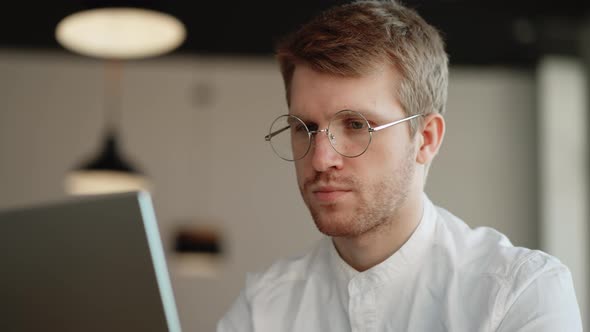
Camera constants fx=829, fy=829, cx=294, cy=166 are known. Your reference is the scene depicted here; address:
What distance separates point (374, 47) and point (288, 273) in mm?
542

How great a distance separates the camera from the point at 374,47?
1.73 metres

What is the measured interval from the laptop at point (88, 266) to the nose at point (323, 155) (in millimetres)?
581

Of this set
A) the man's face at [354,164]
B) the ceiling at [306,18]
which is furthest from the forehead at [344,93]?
the ceiling at [306,18]

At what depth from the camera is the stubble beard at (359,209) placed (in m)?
1.67

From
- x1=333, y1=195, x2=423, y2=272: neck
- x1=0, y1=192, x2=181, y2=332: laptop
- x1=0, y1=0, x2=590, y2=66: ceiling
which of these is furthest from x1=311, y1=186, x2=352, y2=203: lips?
x1=0, y1=0, x2=590, y2=66: ceiling

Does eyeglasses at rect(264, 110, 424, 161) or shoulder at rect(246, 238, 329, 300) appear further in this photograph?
shoulder at rect(246, 238, 329, 300)

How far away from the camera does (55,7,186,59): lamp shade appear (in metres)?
3.25

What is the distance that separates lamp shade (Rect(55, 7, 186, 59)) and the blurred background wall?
448 cm

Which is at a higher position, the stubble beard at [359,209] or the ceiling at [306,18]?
the ceiling at [306,18]

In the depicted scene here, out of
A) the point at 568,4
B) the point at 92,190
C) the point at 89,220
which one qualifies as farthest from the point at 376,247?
the point at 568,4

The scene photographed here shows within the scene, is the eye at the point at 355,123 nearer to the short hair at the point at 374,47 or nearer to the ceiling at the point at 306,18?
the short hair at the point at 374,47

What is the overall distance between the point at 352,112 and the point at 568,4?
5.71m

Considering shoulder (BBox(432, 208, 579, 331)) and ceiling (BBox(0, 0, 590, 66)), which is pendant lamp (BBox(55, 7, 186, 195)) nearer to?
shoulder (BBox(432, 208, 579, 331))

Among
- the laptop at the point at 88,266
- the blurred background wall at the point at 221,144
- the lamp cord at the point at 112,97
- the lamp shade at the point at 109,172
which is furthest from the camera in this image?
the blurred background wall at the point at 221,144
